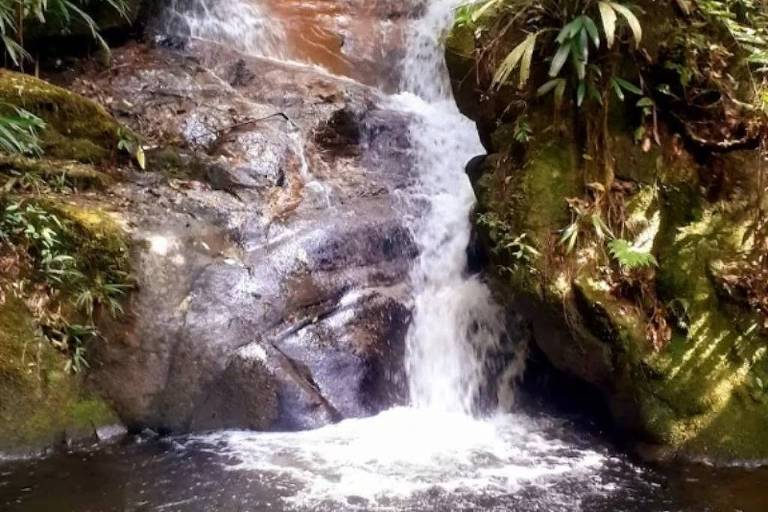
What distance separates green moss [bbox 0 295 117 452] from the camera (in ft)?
16.3

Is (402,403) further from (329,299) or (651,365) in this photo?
(651,365)

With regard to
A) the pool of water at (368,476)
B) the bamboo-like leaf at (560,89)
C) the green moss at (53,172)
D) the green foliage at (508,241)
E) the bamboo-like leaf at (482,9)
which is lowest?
the pool of water at (368,476)

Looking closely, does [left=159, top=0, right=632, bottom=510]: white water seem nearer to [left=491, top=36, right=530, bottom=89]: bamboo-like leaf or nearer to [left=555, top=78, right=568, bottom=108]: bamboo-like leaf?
[left=555, top=78, right=568, bottom=108]: bamboo-like leaf

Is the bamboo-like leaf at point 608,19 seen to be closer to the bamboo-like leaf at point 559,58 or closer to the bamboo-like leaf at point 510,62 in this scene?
the bamboo-like leaf at point 559,58

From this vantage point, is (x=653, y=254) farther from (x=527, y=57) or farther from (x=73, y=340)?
(x=73, y=340)

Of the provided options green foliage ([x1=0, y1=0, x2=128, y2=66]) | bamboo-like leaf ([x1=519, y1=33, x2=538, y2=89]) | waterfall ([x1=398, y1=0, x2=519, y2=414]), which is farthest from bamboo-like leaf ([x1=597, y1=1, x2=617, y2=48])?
green foliage ([x1=0, y1=0, x2=128, y2=66])

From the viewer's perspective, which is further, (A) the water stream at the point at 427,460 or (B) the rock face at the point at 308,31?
(B) the rock face at the point at 308,31

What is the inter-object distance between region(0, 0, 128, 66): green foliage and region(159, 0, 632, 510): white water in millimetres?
3970

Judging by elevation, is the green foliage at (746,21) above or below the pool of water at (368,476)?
above

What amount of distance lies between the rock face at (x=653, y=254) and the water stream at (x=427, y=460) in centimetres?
52

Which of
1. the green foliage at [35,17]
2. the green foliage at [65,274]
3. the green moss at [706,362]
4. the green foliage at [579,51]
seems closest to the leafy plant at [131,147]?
the green foliage at [35,17]

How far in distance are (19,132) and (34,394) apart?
223 cm

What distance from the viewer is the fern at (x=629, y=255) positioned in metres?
5.00

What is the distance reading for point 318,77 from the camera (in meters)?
9.36
